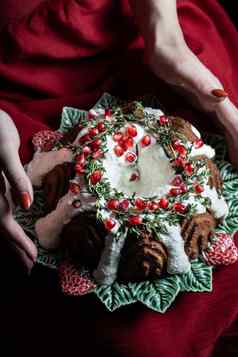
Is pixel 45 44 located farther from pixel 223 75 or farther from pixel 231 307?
pixel 231 307

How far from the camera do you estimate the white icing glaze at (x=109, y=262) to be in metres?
0.84

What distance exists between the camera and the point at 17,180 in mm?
806

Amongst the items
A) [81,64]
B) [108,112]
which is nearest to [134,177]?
[108,112]

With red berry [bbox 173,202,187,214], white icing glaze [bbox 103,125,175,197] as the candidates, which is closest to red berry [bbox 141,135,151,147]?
white icing glaze [bbox 103,125,175,197]

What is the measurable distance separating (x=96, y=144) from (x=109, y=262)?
16 centimetres

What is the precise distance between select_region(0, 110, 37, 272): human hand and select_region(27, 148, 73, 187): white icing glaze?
0.05 meters

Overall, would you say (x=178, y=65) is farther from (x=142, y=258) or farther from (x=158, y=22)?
(x=142, y=258)

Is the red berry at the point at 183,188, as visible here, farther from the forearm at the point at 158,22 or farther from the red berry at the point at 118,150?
the forearm at the point at 158,22

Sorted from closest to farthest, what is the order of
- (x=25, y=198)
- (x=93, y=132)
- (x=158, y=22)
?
(x=25, y=198) < (x=93, y=132) < (x=158, y=22)

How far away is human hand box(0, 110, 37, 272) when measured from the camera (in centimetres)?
81

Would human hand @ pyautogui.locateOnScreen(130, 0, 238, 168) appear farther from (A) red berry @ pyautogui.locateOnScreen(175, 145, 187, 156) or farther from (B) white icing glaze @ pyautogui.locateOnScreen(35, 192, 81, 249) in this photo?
(B) white icing glaze @ pyautogui.locateOnScreen(35, 192, 81, 249)

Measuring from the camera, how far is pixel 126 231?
0.83 m

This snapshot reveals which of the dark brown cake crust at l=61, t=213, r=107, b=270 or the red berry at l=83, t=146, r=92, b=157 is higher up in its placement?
the red berry at l=83, t=146, r=92, b=157

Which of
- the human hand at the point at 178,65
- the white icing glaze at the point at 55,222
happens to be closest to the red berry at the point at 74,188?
the white icing glaze at the point at 55,222
